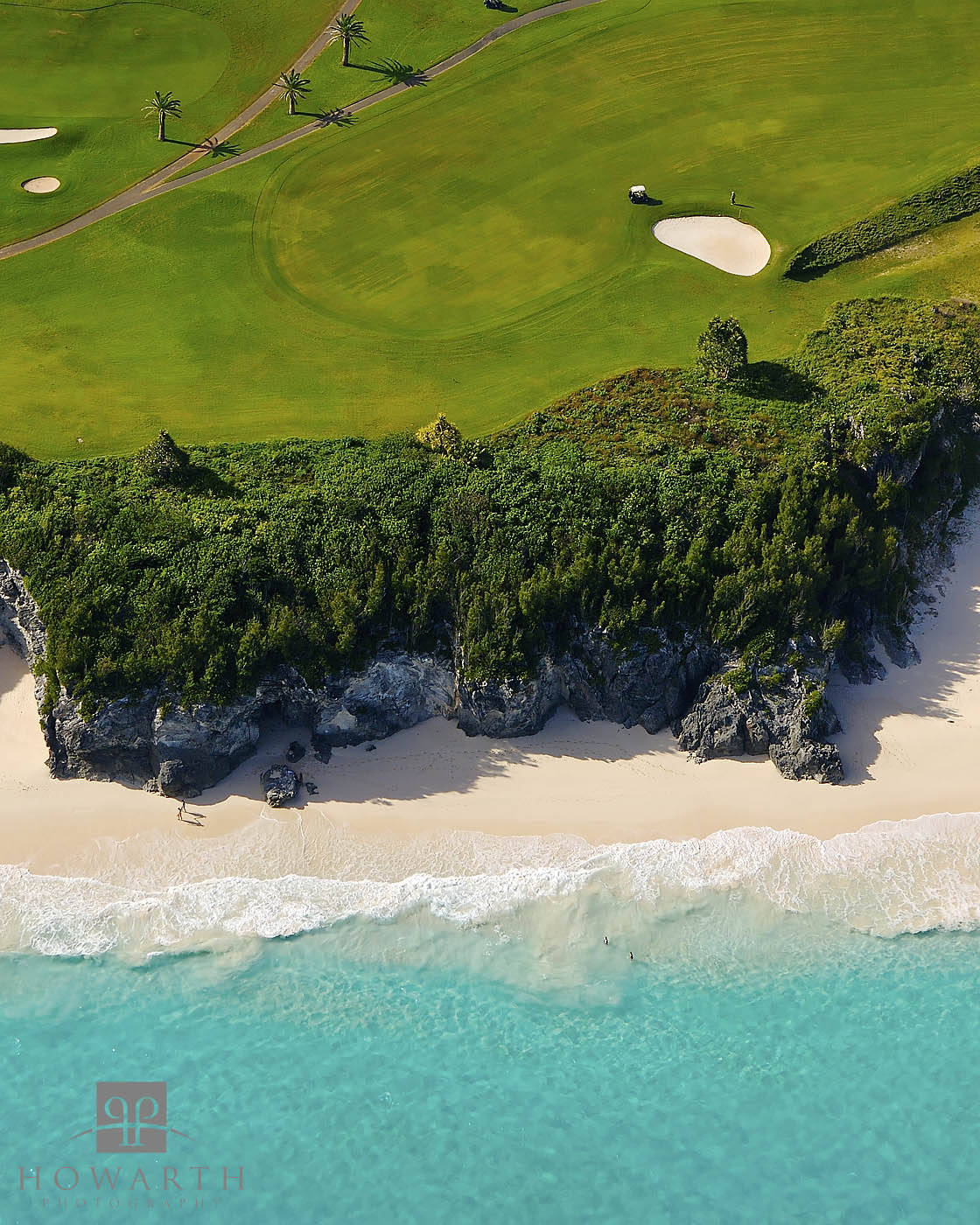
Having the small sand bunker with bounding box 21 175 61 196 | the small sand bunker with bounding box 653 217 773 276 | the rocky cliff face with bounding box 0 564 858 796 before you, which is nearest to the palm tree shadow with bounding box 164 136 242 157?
the small sand bunker with bounding box 21 175 61 196

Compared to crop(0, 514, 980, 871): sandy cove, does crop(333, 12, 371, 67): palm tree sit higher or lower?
higher

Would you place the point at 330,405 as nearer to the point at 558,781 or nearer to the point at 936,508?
the point at 558,781

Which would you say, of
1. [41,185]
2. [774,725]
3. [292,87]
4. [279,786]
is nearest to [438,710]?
[279,786]

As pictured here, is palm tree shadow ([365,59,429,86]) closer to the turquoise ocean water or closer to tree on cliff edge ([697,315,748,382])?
tree on cliff edge ([697,315,748,382])

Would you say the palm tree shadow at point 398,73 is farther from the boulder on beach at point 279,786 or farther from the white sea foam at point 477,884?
the white sea foam at point 477,884

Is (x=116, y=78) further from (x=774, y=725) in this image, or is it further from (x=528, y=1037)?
(x=528, y=1037)

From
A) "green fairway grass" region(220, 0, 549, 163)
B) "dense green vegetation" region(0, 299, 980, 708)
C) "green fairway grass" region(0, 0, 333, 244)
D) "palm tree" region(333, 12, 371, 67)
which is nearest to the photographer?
"dense green vegetation" region(0, 299, 980, 708)

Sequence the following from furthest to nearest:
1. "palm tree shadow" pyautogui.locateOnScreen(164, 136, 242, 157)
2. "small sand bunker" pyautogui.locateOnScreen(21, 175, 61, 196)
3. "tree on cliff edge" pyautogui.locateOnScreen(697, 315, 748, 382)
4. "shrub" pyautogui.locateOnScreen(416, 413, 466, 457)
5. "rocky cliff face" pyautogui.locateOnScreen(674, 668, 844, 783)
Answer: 1. "palm tree shadow" pyautogui.locateOnScreen(164, 136, 242, 157)
2. "small sand bunker" pyautogui.locateOnScreen(21, 175, 61, 196)
3. "tree on cliff edge" pyautogui.locateOnScreen(697, 315, 748, 382)
4. "shrub" pyautogui.locateOnScreen(416, 413, 466, 457)
5. "rocky cliff face" pyautogui.locateOnScreen(674, 668, 844, 783)
